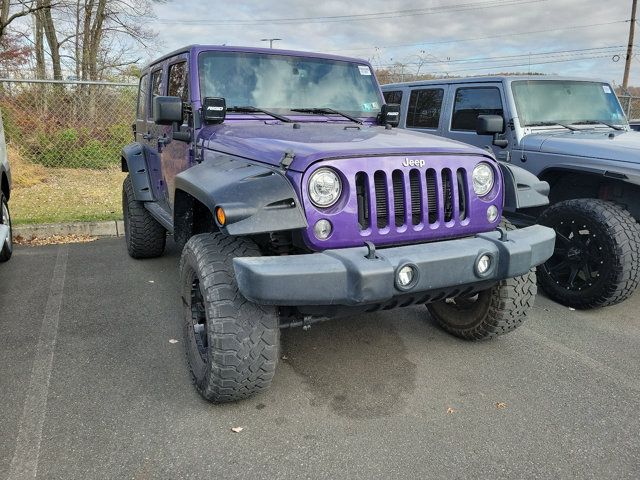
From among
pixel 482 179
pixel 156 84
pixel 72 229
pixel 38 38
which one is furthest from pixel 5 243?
pixel 38 38

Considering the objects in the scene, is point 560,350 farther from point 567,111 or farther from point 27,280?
point 27,280

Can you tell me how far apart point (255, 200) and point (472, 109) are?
387 centimetres

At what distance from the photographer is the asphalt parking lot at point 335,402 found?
7.63ft

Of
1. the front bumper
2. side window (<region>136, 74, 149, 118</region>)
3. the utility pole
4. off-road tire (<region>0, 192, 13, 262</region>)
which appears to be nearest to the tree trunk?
→ side window (<region>136, 74, 149, 118</region>)

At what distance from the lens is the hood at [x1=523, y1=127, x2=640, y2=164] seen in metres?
4.11

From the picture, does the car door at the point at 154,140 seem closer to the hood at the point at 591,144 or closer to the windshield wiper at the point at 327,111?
the windshield wiper at the point at 327,111

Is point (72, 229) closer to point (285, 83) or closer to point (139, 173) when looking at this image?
point (139, 173)

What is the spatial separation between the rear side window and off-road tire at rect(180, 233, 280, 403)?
150 cm

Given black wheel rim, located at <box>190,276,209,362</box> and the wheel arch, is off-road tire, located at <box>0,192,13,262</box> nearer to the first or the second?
the wheel arch

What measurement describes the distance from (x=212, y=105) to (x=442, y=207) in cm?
160

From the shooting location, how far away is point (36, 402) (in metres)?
2.76

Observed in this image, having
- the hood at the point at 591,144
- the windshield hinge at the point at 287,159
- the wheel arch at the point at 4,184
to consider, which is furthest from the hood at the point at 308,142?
the wheel arch at the point at 4,184

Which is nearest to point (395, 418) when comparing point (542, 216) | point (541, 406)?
point (541, 406)

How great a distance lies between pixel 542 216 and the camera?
4.38 metres
